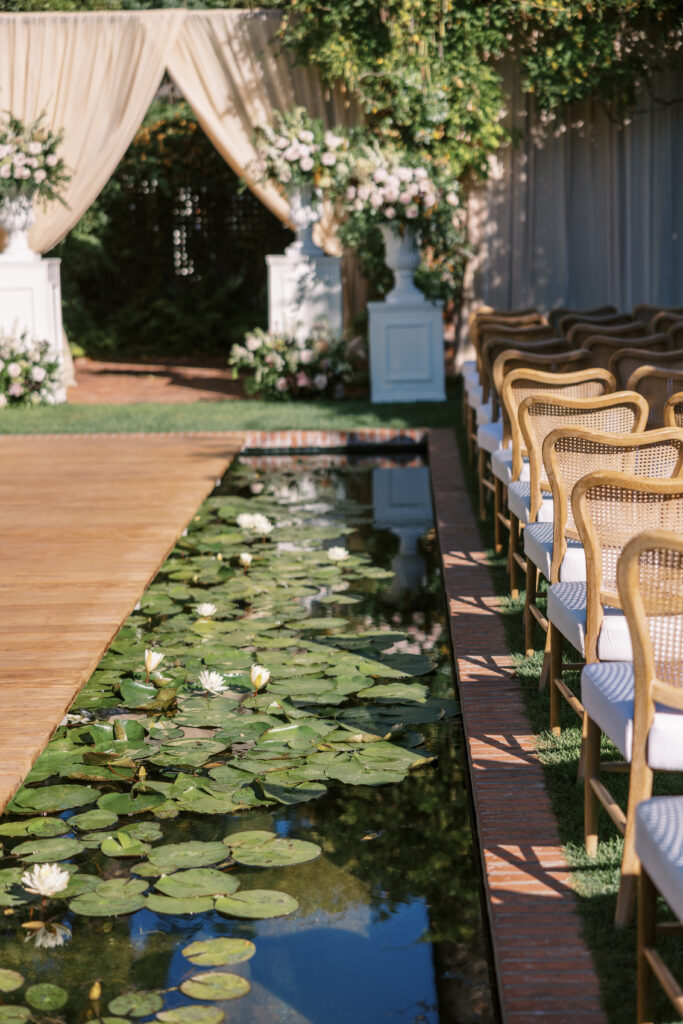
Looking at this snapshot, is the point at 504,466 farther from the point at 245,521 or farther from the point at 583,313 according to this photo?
the point at 583,313

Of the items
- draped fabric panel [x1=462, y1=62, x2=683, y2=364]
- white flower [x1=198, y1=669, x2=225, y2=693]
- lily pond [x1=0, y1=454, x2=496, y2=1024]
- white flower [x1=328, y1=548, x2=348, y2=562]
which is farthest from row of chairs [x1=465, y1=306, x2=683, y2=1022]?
draped fabric panel [x1=462, y1=62, x2=683, y2=364]

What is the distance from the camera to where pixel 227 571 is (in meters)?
5.30

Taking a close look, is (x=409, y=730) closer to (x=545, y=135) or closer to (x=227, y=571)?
(x=227, y=571)

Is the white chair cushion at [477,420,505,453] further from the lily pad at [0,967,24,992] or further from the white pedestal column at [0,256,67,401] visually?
the white pedestal column at [0,256,67,401]

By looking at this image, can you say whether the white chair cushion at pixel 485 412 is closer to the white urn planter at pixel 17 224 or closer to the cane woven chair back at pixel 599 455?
the cane woven chair back at pixel 599 455

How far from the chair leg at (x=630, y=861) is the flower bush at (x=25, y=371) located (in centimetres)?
865

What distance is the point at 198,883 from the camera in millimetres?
2641

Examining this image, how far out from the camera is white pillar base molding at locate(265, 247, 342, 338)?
10.6 meters

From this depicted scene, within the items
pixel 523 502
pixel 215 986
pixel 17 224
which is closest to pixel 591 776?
pixel 215 986

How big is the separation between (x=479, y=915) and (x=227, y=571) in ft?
9.40

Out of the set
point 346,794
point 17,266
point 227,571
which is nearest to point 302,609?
point 227,571

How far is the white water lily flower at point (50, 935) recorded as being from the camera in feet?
8.04

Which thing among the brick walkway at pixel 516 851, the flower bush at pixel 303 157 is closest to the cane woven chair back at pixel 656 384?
the brick walkway at pixel 516 851

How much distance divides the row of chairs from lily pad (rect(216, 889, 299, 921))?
61 centimetres
